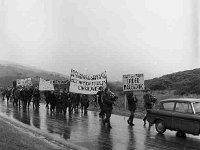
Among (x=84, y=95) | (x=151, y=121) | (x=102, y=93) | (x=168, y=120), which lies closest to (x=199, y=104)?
A: (x=168, y=120)

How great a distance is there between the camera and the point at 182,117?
Answer: 14.0 metres

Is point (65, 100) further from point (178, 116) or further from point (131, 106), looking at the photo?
point (178, 116)

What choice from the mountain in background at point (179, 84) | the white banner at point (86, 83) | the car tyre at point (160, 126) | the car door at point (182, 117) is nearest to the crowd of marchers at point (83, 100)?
the white banner at point (86, 83)

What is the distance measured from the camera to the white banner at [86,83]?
26.9 metres

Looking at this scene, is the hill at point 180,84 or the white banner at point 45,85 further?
the hill at point 180,84

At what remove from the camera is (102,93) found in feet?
61.4

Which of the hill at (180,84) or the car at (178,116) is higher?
the hill at (180,84)

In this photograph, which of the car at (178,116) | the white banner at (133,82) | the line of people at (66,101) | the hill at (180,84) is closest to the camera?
the car at (178,116)

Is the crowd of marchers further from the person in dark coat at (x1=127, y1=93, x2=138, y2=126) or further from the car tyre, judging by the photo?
the car tyre

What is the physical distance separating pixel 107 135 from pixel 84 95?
12312mm

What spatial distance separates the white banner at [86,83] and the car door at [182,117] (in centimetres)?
1247

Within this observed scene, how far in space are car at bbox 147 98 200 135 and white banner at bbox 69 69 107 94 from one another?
11.0 m

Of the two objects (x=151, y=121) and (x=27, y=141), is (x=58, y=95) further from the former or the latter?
(x=27, y=141)

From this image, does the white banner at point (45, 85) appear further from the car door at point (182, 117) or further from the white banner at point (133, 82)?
the car door at point (182, 117)
